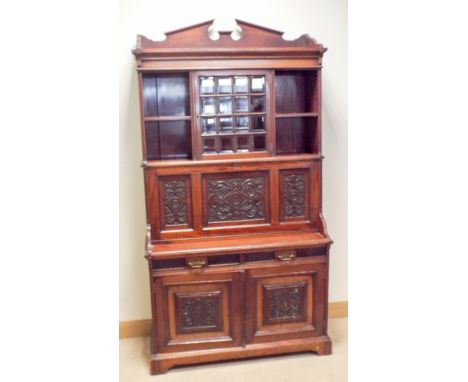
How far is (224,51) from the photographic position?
2.23 metres

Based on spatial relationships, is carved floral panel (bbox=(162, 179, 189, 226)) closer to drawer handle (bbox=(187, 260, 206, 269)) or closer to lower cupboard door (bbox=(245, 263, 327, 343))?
drawer handle (bbox=(187, 260, 206, 269))

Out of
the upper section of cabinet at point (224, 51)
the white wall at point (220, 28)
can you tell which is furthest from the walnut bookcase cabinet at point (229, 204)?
the white wall at point (220, 28)

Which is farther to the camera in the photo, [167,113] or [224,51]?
[167,113]

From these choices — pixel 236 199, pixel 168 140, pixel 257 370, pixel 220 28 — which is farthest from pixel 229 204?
pixel 220 28

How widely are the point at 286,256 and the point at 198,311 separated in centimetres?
57

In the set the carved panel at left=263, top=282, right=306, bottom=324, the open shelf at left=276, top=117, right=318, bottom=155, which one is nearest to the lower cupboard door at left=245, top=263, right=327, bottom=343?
the carved panel at left=263, top=282, right=306, bottom=324

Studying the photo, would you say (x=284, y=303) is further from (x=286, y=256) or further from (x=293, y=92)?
(x=293, y=92)

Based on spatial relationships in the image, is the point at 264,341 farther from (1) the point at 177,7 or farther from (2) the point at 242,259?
(1) the point at 177,7

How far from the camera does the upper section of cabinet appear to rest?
2201 mm

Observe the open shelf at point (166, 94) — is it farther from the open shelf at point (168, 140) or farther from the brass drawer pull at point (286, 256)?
the brass drawer pull at point (286, 256)

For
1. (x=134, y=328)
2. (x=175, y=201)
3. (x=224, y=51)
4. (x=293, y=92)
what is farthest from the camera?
(x=134, y=328)

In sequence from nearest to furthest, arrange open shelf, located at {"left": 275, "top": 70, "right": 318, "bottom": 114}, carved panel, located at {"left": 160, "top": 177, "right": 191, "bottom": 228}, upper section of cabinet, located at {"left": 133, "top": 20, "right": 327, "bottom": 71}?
upper section of cabinet, located at {"left": 133, "top": 20, "right": 327, "bottom": 71} < carved panel, located at {"left": 160, "top": 177, "right": 191, "bottom": 228} < open shelf, located at {"left": 275, "top": 70, "right": 318, "bottom": 114}
